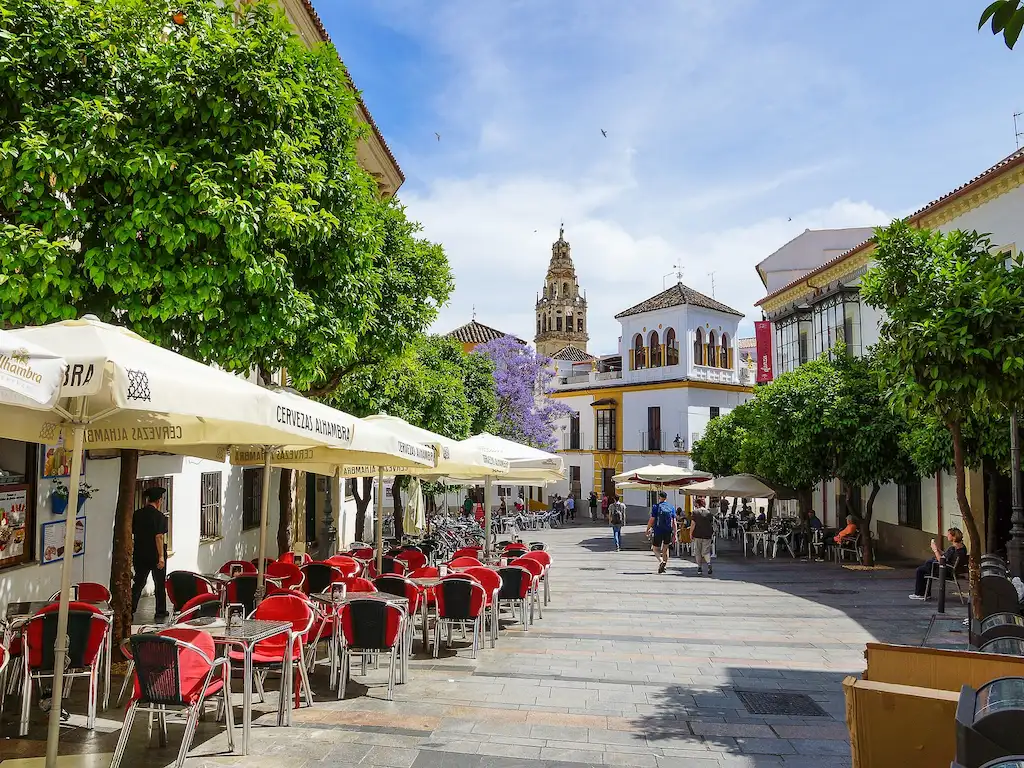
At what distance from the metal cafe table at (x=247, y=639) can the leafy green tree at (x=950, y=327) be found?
6479 mm

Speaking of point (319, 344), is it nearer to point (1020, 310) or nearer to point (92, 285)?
point (92, 285)

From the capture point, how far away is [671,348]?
48.3 meters

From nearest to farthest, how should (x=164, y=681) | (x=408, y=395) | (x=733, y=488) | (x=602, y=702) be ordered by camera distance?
(x=164, y=681)
(x=602, y=702)
(x=408, y=395)
(x=733, y=488)

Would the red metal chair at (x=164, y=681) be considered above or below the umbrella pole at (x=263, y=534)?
below

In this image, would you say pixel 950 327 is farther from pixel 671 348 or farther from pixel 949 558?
pixel 671 348

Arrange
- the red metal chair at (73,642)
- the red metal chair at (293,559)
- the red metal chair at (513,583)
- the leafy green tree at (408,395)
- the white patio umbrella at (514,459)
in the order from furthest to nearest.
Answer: the leafy green tree at (408,395), the white patio umbrella at (514,459), the red metal chair at (293,559), the red metal chair at (513,583), the red metal chair at (73,642)

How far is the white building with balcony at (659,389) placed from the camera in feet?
155

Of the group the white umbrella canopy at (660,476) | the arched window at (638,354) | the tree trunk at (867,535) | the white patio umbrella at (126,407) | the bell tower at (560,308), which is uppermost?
the bell tower at (560,308)

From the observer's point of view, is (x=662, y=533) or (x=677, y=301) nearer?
(x=662, y=533)

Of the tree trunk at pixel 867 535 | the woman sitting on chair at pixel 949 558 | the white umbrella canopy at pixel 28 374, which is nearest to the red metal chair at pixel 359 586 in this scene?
the white umbrella canopy at pixel 28 374

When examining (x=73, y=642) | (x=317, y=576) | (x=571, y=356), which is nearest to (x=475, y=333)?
(x=571, y=356)

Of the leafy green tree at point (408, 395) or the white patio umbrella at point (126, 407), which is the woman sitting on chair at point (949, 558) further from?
the white patio umbrella at point (126, 407)

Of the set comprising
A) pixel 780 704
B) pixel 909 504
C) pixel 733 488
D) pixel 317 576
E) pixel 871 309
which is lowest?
pixel 780 704

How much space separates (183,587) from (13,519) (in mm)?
2399
